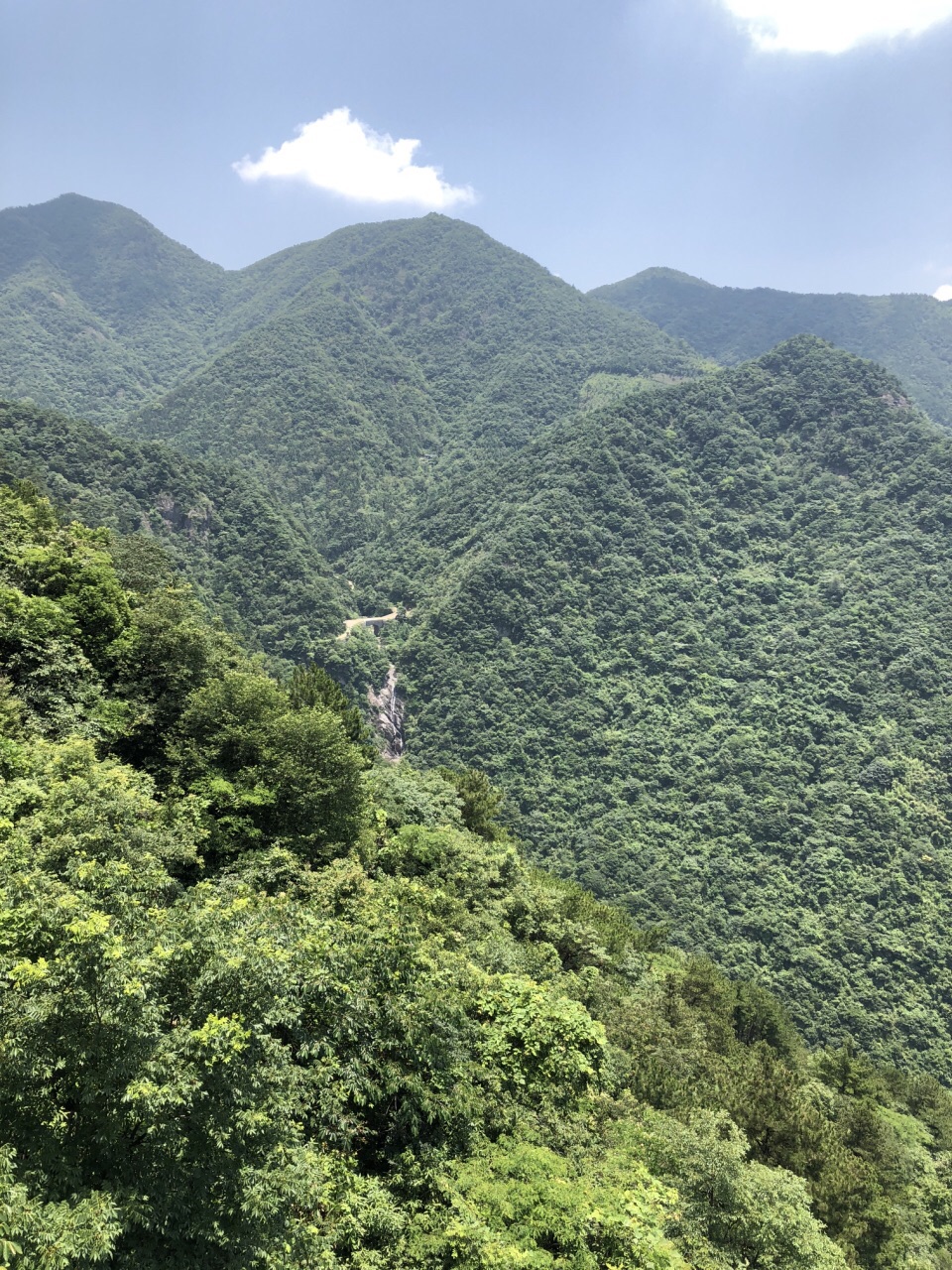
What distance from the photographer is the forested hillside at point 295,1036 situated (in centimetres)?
737

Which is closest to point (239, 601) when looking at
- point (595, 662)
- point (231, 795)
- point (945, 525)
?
point (595, 662)

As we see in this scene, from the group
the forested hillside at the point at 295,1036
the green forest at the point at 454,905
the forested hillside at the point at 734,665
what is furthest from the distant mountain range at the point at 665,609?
the forested hillside at the point at 295,1036

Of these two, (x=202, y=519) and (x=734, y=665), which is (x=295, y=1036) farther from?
(x=734, y=665)

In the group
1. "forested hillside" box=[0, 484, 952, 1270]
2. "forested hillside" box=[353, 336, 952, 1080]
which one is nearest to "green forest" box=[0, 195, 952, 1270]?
"forested hillside" box=[0, 484, 952, 1270]

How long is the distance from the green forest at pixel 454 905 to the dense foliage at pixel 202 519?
69 centimetres

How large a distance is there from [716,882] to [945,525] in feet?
264

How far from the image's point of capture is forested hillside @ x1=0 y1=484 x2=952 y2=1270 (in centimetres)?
737

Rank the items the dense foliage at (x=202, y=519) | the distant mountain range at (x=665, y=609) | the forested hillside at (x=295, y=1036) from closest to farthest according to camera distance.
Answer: the forested hillside at (x=295, y=1036)
the distant mountain range at (x=665, y=609)
the dense foliage at (x=202, y=519)

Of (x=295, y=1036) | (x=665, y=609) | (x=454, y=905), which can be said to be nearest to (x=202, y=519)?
(x=665, y=609)

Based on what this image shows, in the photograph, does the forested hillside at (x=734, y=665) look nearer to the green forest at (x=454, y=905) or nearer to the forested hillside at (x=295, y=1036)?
the green forest at (x=454, y=905)

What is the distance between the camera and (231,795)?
1892cm

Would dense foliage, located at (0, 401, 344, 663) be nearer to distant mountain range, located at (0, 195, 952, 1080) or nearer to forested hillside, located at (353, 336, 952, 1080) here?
distant mountain range, located at (0, 195, 952, 1080)

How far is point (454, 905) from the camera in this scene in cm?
2078

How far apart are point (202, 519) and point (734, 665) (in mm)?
91550
